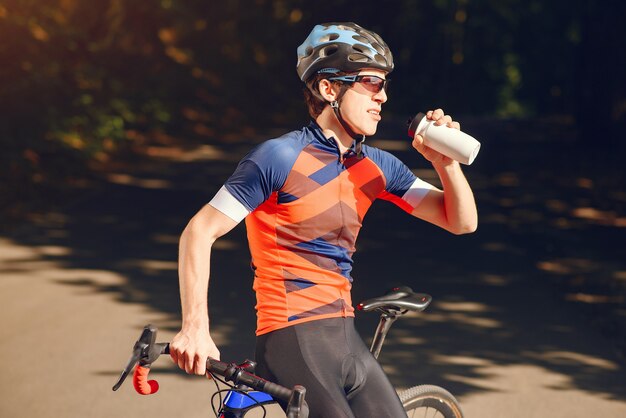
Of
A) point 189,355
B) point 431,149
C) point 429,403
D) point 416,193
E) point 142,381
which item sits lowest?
point 429,403

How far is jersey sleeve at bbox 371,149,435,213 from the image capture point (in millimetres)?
3570

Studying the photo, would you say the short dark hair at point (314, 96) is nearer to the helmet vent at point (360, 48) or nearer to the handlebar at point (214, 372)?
the helmet vent at point (360, 48)

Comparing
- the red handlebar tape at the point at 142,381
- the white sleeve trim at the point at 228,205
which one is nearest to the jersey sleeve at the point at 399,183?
the white sleeve trim at the point at 228,205

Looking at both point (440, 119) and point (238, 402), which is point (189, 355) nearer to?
point (238, 402)

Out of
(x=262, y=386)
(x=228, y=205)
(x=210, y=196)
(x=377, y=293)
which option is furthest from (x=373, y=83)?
(x=210, y=196)

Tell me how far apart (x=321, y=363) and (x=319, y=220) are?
1.47 ft

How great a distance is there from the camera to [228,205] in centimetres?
305

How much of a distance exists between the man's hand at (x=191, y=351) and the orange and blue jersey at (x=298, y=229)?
0.46 metres

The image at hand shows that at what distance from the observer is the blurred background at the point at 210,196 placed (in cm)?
729

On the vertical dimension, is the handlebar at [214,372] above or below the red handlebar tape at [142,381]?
above

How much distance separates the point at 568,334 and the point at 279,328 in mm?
5309

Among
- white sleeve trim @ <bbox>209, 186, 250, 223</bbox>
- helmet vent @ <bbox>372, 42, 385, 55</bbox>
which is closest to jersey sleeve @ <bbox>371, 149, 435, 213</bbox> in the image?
helmet vent @ <bbox>372, 42, 385, 55</bbox>

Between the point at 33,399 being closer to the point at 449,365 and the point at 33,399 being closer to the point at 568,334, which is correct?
the point at 449,365

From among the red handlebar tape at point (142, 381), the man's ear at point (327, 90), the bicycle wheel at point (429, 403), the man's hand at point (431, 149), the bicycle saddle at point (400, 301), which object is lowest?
the bicycle wheel at point (429, 403)
